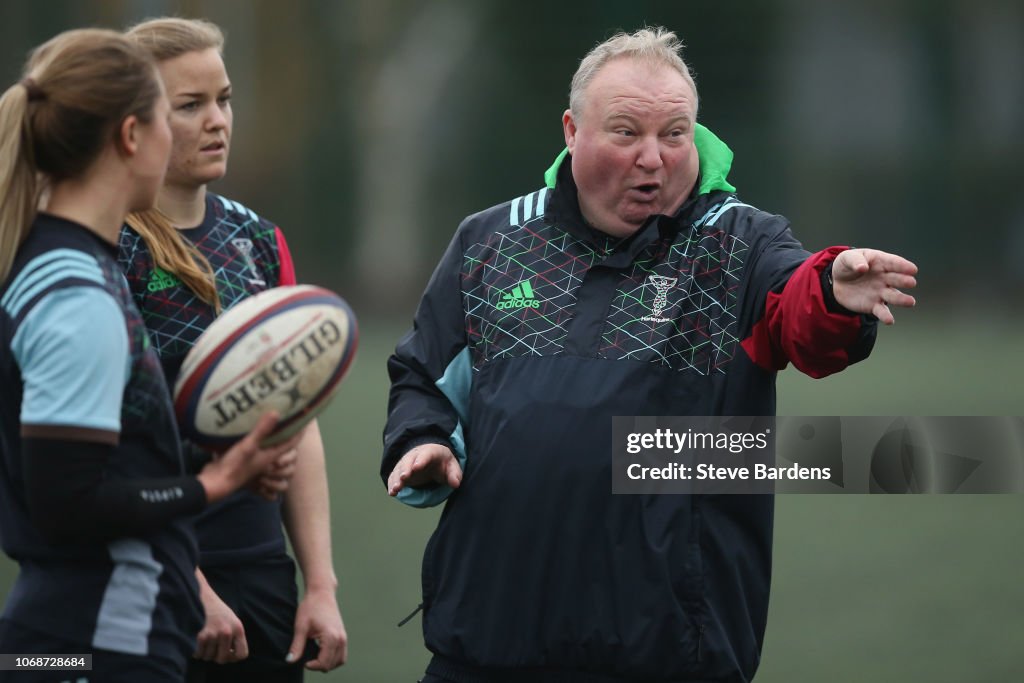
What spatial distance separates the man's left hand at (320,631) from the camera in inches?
123

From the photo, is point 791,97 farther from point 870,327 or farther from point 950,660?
point 870,327

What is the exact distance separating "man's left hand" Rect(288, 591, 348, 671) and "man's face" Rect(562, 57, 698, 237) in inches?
42.4

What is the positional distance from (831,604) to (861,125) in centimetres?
1223

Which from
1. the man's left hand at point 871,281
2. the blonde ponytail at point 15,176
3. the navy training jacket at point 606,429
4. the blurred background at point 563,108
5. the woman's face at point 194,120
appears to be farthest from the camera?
the blurred background at point 563,108

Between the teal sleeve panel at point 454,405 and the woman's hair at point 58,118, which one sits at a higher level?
the woman's hair at point 58,118

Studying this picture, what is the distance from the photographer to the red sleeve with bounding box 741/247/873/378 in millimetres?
2781

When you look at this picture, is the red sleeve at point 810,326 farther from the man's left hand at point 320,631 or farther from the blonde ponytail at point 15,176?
the blonde ponytail at point 15,176

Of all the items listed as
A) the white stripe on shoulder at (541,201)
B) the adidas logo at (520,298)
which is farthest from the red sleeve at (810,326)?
the white stripe on shoulder at (541,201)

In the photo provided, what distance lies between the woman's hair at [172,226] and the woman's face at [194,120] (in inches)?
1.1

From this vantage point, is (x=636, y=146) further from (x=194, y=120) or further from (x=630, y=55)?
(x=194, y=120)

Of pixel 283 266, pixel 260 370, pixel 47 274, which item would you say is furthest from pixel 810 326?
pixel 47 274

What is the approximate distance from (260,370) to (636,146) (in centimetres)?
110

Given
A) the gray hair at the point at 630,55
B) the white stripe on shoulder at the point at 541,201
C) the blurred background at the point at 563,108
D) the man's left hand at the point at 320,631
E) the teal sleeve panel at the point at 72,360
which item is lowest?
the man's left hand at the point at 320,631

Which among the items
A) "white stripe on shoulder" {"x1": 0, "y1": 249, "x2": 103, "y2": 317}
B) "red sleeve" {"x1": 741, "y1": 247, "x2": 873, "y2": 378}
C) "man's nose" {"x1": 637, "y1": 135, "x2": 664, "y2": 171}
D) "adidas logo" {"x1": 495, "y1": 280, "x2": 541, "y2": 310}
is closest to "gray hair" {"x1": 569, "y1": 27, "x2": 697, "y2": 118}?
"man's nose" {"x1": 637, "y1": 135, "x2": 664, "y2": 171}
